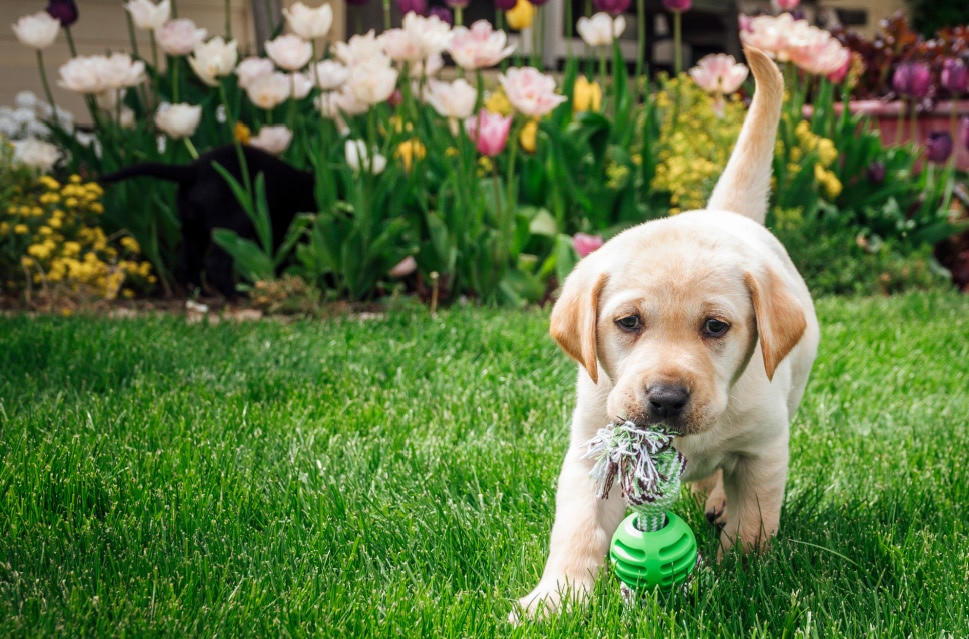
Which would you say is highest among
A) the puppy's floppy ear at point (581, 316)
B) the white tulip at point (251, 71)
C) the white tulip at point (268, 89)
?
the white tulip at point (251, 71)

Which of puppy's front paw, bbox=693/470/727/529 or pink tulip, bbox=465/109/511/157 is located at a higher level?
pink tulip, bbox=465/109/511/157

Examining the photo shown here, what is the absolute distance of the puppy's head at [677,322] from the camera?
6.40ft

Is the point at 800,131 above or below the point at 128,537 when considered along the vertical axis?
above

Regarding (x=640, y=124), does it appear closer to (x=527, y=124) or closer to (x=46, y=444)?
(x=527, y=124)

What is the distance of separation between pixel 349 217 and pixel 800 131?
2.84 meters

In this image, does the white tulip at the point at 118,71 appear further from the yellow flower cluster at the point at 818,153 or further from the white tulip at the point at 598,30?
the yellow flower cluster at the point at 818,153

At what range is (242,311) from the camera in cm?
496

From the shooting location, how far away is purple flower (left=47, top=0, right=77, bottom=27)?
5316 mm

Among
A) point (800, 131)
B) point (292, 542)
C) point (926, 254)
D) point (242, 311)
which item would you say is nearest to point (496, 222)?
point (242, 311)

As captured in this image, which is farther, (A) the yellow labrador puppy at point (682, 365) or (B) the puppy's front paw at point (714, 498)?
(B) the puppy's front paw at point (714, 498)

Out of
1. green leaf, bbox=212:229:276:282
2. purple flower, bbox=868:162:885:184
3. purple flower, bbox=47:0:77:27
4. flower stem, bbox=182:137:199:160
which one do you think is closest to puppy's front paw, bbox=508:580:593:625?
green leaf, bbox=212:229:276:282

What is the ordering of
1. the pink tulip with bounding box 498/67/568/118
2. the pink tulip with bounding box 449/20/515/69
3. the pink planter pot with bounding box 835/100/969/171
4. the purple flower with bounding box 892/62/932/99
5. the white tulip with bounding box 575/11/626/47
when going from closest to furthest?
the pink tulip with bounding box 498/67/568/118 < the pink tulip with bounding box 449/20/515/69 < the white tulip with bounding box 575/11/626/47 < the purple flower with bounding box 892/62/932/99 < the pink planter pot with bounding box 835/100/969/171

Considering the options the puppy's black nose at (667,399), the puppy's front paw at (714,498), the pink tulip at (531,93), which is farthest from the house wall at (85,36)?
the puppy's black nose at (667,399)

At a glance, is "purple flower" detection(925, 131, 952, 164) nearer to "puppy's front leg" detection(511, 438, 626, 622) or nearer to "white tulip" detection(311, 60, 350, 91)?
"white tulip" detection(311, 60, 350, 91)
